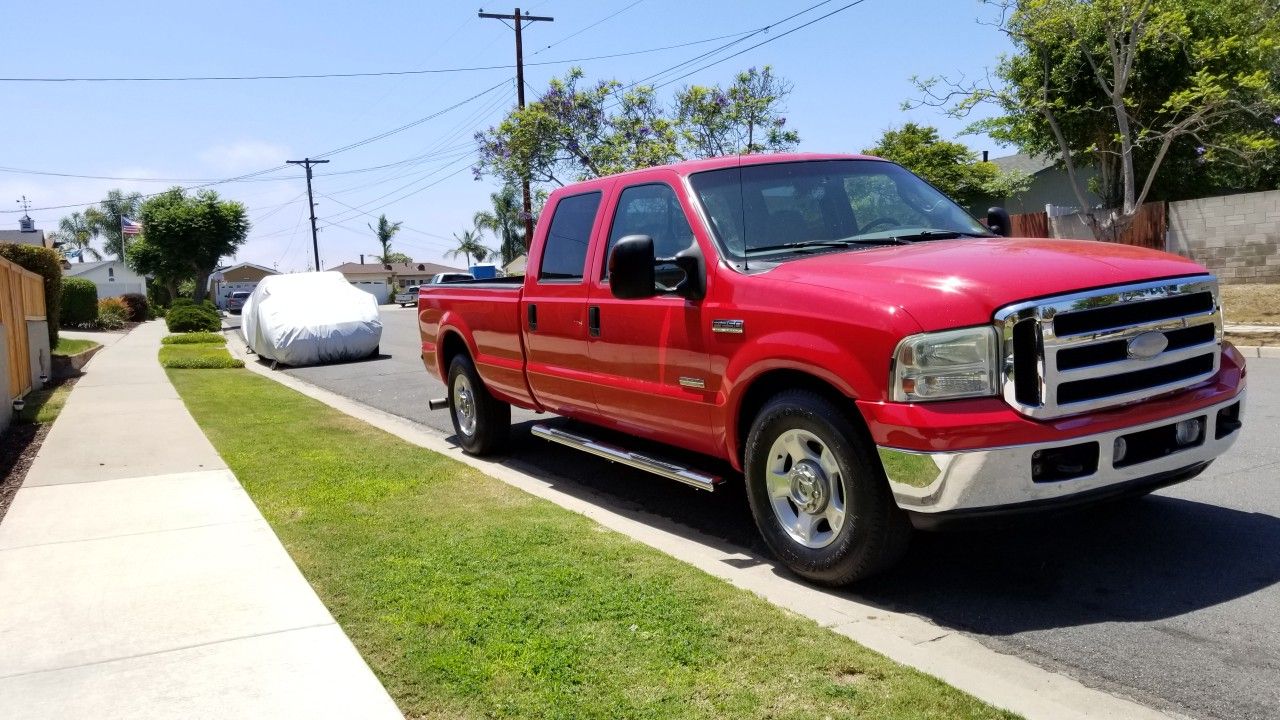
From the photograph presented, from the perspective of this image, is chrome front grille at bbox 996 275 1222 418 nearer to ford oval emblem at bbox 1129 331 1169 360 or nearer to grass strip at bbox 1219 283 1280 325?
ford oval emblem at bbox 1129 331 1169 360

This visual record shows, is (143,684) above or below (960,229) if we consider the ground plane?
below

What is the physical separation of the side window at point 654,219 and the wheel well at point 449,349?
2600 mm

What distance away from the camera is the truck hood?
12.9 feet

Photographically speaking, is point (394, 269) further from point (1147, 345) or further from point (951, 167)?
point (1147, 345)

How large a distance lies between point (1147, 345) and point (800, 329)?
1413 mm

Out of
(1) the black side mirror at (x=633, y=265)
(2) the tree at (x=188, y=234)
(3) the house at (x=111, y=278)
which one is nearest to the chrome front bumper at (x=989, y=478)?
(1) the black side mirror at (x=633, y=265)

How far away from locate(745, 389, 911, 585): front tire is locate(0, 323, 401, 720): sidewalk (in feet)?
6.44

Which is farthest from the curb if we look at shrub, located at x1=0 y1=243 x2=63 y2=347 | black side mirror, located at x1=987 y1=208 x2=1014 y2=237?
shrub, located at x1=0 y1=243 x2=63 y2=347

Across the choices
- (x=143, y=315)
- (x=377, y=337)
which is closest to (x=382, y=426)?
(x=377, y=337)

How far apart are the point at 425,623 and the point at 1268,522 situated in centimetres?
419

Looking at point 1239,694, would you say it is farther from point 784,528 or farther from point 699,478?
point 699,478

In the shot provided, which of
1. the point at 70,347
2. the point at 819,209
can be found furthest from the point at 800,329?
the point at 70,347

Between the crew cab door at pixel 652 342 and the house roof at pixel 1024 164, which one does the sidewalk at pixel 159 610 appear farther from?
the house roof at pixel 1024 164

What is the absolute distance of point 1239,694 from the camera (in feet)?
10.9
